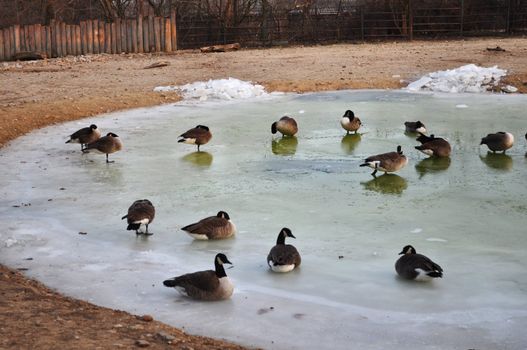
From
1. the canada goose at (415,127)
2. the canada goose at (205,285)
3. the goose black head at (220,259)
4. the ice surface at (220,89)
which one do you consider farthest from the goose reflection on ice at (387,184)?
the ice surface at (220,89)

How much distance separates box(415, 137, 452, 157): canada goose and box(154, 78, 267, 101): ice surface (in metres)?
8.58

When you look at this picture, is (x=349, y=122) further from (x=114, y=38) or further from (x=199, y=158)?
(x=114, y=38)

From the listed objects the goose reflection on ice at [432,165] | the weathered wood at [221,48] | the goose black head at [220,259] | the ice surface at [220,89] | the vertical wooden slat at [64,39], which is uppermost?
the vertical wooden slat at [64,39]

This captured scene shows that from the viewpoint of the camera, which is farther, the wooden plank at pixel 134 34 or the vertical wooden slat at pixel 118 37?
the wooden plank at pixel 134 34

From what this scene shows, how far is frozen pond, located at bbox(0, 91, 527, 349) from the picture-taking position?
7535mm

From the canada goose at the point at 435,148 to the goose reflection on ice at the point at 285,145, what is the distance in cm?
237

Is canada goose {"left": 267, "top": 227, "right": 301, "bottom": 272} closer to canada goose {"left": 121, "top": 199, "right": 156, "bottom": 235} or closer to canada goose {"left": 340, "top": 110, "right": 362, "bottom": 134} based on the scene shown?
canada goose {"left": 121, "top": 199, "right": 156, "bottom": 235}

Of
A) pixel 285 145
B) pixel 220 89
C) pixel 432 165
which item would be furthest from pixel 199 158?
pixel 220 89

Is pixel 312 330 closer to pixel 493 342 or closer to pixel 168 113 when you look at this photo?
pixel 493 342

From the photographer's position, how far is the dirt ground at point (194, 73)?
64.0 ft

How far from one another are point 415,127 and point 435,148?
2076 millimetres

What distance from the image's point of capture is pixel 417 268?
8.25 meters

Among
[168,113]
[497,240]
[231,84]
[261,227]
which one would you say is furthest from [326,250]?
[231,84]

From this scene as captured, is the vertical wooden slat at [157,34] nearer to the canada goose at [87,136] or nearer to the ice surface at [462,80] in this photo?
the ice surface at [462,80]
